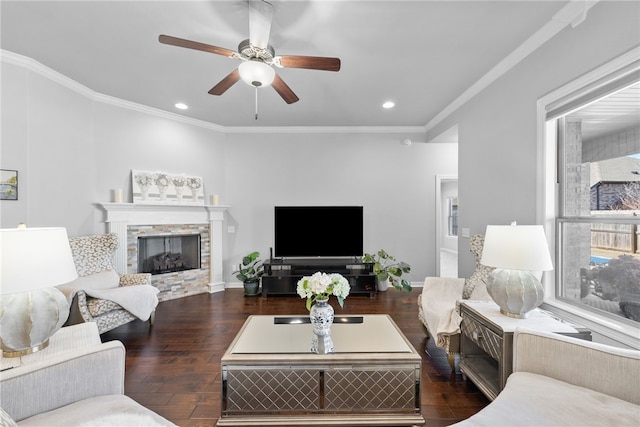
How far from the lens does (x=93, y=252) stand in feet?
10.3

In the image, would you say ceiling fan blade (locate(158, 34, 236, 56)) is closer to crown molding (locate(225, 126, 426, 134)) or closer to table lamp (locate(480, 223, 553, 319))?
table lamp (locate(480, 223, 553, 319))

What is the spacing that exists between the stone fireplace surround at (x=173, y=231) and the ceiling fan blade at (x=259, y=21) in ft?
9.40

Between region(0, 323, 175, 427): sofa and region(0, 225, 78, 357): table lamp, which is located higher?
region(0, 225, 78, 357): table lamp

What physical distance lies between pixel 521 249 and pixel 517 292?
271 millimetres

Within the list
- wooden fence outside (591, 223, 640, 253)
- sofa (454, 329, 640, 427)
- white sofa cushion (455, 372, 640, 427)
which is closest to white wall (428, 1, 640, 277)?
wooden fence outside (591, 223, 640, 253)

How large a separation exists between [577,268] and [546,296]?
312 mm

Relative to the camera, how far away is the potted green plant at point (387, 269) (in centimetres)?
419

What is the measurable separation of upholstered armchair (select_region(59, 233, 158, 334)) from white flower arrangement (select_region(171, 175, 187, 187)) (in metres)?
1.12

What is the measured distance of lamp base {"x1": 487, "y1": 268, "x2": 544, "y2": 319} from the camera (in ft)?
5.91

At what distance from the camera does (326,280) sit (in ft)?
5.97

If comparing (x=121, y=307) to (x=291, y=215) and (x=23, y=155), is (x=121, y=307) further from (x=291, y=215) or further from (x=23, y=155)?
(x=291, y=215)

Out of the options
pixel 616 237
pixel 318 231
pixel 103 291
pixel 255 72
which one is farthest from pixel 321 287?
pixel 318 231

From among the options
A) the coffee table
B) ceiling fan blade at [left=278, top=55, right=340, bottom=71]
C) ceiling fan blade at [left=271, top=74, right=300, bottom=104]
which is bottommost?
the coffee table

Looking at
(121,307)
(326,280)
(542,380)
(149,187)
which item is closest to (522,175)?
(542,380)
